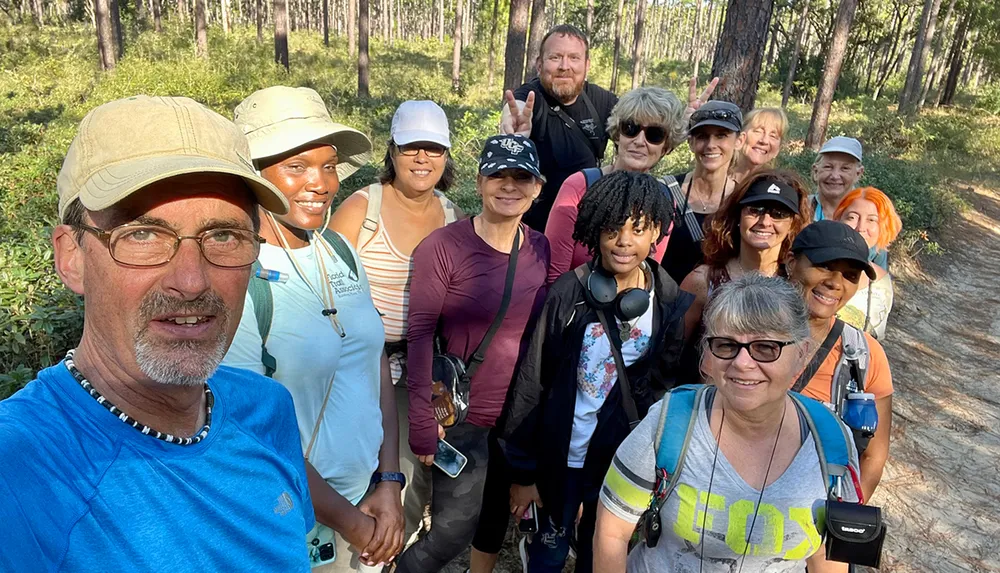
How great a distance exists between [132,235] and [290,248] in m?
0.82

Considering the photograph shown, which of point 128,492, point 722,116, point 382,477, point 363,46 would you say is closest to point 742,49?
point 722,116

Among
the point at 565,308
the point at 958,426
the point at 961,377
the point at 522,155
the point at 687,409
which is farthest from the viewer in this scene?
the point at 961,377

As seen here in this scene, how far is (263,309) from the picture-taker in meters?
1.78

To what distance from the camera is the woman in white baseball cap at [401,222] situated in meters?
2.76

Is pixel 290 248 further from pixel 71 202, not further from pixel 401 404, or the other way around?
pixel 401 404

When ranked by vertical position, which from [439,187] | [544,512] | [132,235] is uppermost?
[132,235]

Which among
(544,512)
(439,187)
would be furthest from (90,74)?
(544,512)

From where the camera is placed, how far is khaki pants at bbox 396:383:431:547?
2887 millimetres

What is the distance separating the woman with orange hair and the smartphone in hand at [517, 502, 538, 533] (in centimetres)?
174

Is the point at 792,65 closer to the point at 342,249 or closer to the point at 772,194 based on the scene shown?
the point at 772,194

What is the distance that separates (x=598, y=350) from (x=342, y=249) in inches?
41.6

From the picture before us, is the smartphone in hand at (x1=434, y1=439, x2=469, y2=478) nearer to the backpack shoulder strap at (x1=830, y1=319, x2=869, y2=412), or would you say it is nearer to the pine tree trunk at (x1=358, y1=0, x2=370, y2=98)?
the backpack shoulder strap at (x1=830, y1=319, x2=869, y2=412)

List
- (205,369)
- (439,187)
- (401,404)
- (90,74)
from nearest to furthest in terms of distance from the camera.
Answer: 1. (205,369)
2. (401,404)
3. (439,187)
4. (90,74)

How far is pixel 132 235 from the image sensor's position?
1.12 metres
